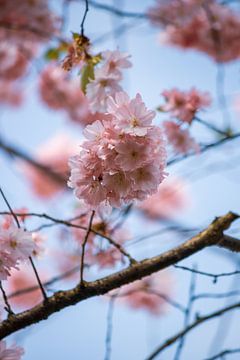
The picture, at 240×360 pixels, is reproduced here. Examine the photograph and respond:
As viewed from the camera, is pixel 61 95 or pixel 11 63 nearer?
pixel 11 63

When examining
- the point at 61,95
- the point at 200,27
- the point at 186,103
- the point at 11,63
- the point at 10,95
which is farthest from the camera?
the point at 10,95

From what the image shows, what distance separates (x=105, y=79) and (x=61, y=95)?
425 cm

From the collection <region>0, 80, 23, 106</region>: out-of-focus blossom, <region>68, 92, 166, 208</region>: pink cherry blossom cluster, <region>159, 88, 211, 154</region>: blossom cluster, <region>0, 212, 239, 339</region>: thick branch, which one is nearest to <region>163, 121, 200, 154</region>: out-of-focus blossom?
<region>159, 88, 211, 154</region>: blossom cluster

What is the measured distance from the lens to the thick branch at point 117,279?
1.33m

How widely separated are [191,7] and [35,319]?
3.39 meters

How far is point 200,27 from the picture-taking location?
13.5ft

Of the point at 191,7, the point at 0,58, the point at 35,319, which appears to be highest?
the point at 0,58

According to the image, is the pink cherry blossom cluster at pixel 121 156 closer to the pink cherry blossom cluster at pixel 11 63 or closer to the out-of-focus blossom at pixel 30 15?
the out-of-focus blossom at pixel 30 15

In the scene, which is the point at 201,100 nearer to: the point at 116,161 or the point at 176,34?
the point at 116,161

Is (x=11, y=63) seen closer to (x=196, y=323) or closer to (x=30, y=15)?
(x=30, y=15)

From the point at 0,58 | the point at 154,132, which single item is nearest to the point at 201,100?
the point at 154,132

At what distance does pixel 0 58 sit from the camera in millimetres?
5152

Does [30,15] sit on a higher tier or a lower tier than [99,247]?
higher

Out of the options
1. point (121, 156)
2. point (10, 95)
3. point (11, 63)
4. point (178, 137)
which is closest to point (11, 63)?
point (11, 63)
